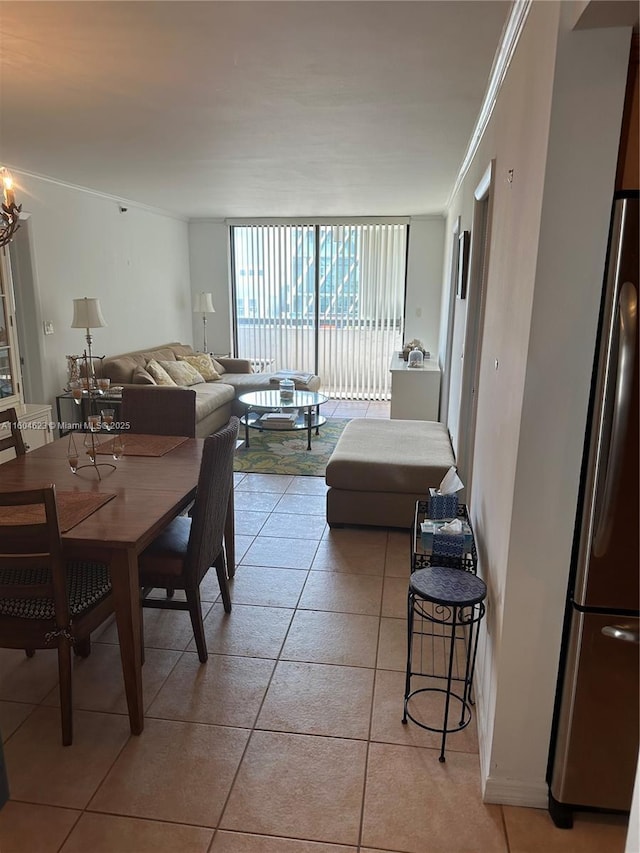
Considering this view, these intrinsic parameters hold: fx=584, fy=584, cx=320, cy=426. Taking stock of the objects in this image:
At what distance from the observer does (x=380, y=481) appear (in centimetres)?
373

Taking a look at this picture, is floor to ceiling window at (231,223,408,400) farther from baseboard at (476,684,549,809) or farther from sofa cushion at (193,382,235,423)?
baseboard at (476,684,549,809)

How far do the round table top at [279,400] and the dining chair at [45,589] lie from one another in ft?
11.9

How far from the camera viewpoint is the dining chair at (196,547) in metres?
2.29

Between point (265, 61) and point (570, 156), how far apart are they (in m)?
1.53

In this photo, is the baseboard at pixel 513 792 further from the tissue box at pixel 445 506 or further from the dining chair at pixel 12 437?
the dining chair at pixel 12 437

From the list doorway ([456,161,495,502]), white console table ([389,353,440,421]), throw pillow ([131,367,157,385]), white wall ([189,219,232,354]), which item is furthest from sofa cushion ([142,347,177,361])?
doorway ([456,161,495,502])

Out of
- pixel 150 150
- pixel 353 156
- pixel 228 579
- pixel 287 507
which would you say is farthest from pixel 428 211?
pixel 228 579

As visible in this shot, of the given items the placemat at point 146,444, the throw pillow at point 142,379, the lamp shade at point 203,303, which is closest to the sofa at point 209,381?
the throw pillow at point 142,379

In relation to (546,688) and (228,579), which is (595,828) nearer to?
(546,688)

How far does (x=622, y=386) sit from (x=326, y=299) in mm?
7044

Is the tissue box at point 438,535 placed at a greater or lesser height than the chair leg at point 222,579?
greater

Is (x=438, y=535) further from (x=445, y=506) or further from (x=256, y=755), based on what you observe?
(x=256, y=755)

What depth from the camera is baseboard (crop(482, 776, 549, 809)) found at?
1.84 meters

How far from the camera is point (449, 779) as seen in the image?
1.93 m
